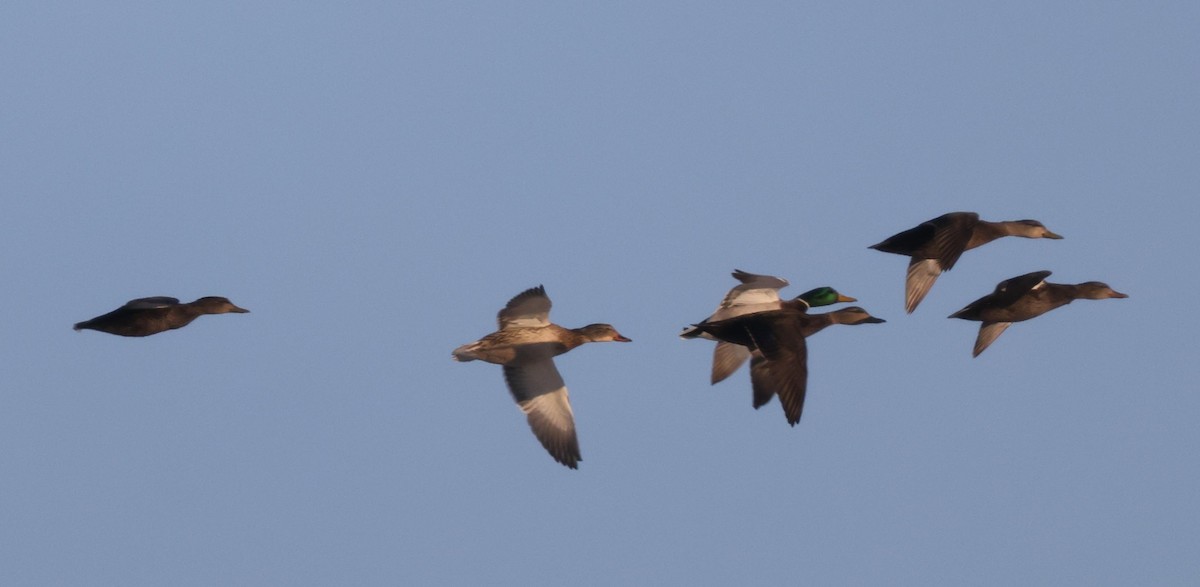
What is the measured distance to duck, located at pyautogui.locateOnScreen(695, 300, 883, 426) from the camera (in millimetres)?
19172

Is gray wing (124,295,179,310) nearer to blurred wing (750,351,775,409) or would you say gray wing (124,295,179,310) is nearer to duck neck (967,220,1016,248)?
blurred wing (750,351,775,409)

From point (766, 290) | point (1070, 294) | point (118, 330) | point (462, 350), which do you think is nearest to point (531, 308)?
point (462, 350)

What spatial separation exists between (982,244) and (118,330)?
31.0ft

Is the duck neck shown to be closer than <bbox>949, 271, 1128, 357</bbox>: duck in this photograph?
No

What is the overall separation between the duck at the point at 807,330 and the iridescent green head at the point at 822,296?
16 cm

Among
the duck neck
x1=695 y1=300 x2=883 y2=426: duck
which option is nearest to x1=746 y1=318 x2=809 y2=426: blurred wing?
x1=695 y1=300 x2=883 y2=426: duck

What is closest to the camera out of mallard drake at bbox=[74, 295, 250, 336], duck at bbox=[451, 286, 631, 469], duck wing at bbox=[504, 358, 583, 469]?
mallard drake at bbox=[74, 295, 250, 336]

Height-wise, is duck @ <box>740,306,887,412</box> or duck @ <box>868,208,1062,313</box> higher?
duck @ <box>868,208,1062,313</box>

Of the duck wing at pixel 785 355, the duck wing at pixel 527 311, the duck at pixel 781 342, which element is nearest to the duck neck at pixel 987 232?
the duck at pixel 781 342

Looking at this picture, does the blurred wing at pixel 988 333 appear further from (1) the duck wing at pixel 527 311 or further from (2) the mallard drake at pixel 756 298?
(1) the duck wing at pixel 527 311

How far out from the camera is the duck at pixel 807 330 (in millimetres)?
21250

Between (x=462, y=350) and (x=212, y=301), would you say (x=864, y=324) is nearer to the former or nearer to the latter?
(x=462, y=350)

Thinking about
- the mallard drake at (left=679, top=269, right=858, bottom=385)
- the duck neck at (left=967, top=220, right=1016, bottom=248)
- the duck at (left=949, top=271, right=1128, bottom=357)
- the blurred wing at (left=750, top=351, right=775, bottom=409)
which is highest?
the duck neck at (left=967, top=220, right=1016, bottom=248)

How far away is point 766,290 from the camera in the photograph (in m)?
21.5
